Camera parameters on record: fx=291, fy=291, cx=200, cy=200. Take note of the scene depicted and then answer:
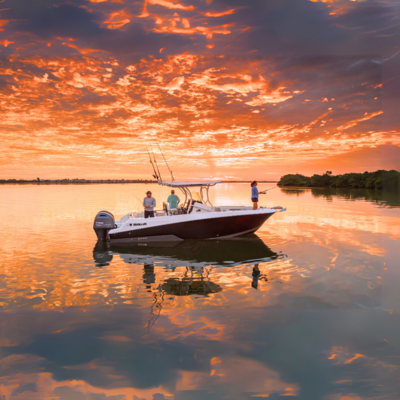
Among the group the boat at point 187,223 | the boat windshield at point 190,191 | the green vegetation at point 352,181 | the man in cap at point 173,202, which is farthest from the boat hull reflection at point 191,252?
the green vegetation at point 352,181

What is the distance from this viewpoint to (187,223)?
1562 centimetres

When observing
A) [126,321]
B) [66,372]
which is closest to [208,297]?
[126,321]

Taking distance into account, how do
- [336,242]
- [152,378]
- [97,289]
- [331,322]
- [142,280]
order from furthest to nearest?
1. [336,242]
2. [142,280]
3. [97,289]
4. [331,322]
5. [152,378]

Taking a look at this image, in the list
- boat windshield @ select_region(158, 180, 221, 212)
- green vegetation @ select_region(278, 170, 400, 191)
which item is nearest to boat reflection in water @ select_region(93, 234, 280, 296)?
boat windshield @ select_region(158, 180, 221, 212)

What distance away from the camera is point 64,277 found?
1032cm

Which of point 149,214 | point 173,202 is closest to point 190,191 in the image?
point 173,202

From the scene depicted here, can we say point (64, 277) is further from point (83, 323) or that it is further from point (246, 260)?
point (246, 260)

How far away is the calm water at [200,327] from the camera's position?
4.67 m

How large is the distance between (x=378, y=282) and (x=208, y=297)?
5.68 m

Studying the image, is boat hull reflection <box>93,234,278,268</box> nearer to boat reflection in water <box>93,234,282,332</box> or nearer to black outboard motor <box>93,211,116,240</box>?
boat reflection in water <box>93,234,282,332</box>

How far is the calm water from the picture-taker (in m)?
4.67

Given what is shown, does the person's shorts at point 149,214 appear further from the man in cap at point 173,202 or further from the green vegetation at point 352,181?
the green vegetation at point 352,181

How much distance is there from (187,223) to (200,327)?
30.5 feet

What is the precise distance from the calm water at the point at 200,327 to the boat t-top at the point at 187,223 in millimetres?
2715
